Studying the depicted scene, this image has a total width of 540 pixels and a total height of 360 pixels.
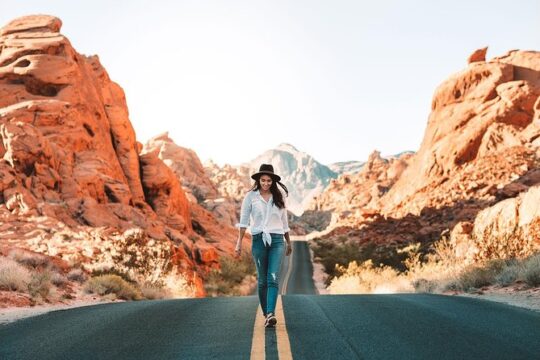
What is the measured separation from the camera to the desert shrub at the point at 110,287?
1308cm

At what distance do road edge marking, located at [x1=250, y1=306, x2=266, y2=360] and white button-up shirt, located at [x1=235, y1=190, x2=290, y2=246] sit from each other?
1.02 metres

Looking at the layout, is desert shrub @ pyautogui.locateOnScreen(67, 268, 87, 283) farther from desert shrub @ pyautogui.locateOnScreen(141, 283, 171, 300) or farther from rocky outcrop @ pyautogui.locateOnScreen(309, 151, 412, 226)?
rocky outcrop @ pyautogui.locateOnScreen(309, 151, 412, 226)

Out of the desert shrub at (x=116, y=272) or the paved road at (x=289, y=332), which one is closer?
the paved road at (x=289, y=332)

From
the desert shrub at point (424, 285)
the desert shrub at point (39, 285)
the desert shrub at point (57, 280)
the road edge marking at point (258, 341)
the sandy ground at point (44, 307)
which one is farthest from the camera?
the desert shrub at point (424, 285)

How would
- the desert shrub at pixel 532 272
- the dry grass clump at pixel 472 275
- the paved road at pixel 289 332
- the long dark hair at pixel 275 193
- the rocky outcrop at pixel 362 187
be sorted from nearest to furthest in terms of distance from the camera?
1. the paved road at pixel 289 332
2. the long dark hair at pixel 275 193
3. the desert shrub at pixel 532 272
4. the dry grass clump at pixel 472 275
5. the rocky outcrop at pixel 362 187

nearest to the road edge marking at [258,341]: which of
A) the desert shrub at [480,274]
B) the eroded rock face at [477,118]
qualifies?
the desert shrub at [480,274]

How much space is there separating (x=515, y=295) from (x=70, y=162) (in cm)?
3037

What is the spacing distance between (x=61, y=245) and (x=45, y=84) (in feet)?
64.1

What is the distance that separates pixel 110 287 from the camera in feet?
45.2

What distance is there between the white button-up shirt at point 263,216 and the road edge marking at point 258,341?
1.02 m

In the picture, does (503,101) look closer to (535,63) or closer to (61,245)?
(535,63)

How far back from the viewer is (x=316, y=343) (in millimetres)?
4715

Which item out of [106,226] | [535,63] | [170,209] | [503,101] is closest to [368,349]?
[106,226]

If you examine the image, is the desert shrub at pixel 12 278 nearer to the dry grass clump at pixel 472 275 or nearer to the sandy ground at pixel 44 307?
the sandy ground at pixel 44 307
